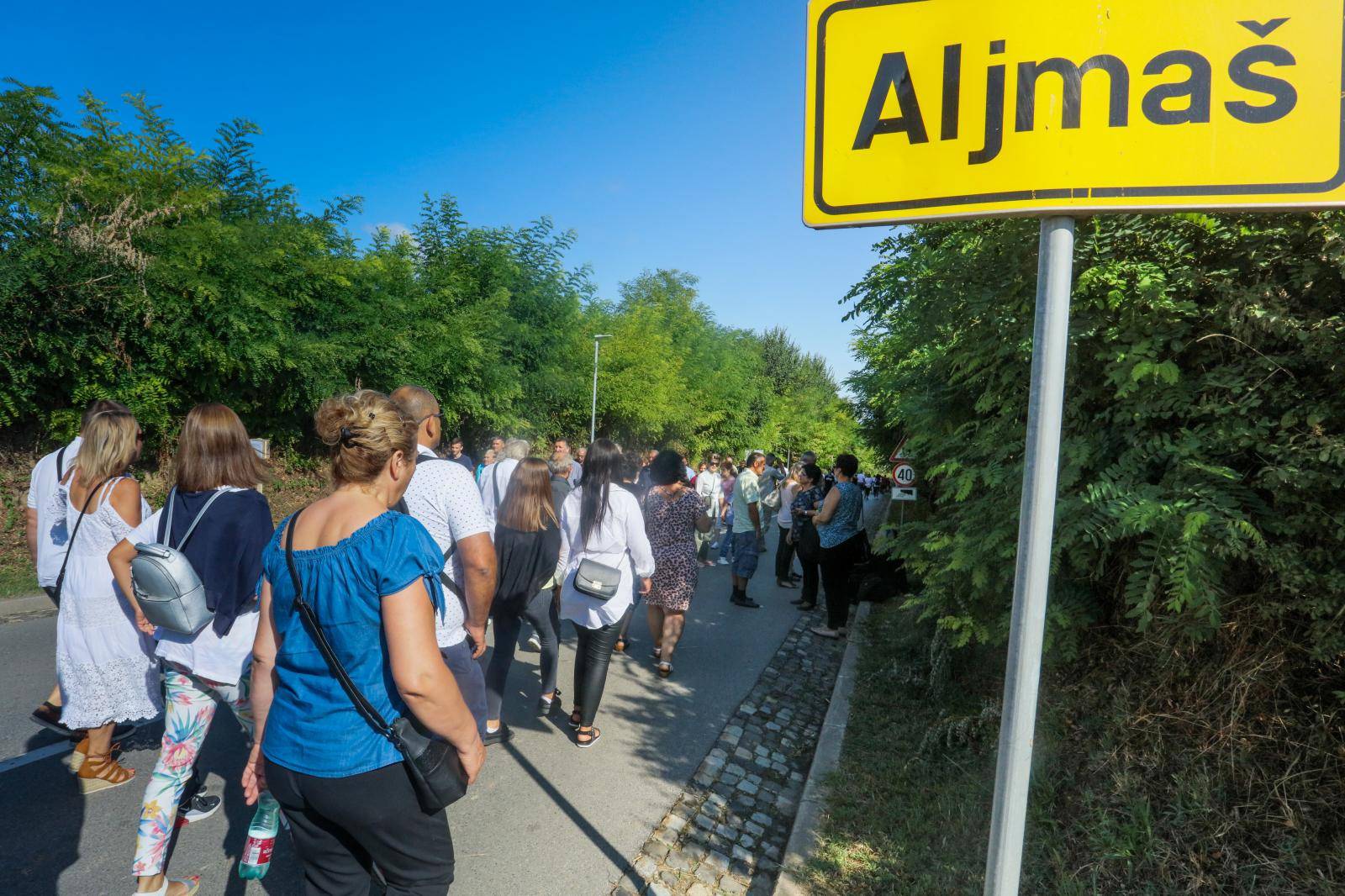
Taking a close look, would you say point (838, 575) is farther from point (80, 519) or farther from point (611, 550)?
point (80, 519)

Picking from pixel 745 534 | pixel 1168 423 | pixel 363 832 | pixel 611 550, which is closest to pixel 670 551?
pixel 611 550

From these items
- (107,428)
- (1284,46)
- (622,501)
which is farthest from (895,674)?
(107,428)

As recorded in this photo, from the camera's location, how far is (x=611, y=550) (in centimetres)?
490

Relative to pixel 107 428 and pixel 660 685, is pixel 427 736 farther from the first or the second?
pixel 660 685

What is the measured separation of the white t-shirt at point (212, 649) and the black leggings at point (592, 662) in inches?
79.6

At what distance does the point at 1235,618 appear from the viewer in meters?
2.79

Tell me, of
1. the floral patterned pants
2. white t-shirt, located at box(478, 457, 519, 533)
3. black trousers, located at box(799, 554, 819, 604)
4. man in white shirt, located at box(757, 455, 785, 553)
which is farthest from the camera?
man in white shirt, located at box(757, 455, 785, 553)

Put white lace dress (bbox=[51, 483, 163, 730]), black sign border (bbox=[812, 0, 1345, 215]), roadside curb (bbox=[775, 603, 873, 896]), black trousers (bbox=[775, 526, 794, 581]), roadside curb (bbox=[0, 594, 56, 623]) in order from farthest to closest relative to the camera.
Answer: black trousers (bbox=[775, 526, 794, 581]), roadside curb (bbox=[0, 594, 56, 623]), white lace dress (bbox=[51, 483, 163, 730]), roadside curb (bbox=[775, 603, 873, 896]), black sign border (bbox=[812, 0, 1345, 215])

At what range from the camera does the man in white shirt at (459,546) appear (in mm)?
3361

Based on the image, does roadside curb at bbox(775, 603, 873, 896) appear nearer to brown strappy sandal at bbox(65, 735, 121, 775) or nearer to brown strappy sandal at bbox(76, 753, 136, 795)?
brown strappy sandal at bbox(76, 753, 136, 795)

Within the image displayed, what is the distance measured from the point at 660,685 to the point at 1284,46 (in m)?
5.55

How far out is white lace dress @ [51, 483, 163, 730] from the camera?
3.61m

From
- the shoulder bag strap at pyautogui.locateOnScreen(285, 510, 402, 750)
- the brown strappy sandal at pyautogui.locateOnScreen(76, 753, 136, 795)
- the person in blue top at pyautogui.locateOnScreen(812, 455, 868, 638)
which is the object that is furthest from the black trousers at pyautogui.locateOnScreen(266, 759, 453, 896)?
the person in blue top at pyautogui.locateOnScreen(812, 455, 868, 638)

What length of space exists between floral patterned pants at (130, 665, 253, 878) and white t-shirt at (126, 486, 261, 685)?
52 mm
